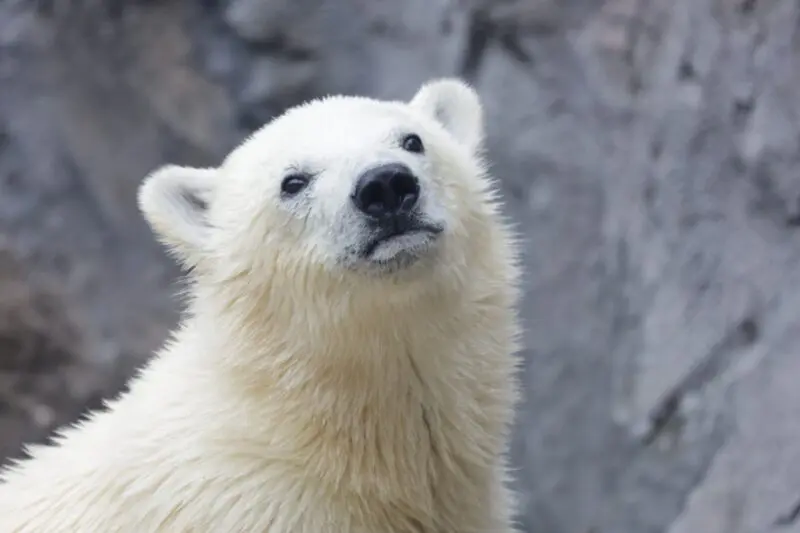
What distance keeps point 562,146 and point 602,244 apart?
349 millimetres

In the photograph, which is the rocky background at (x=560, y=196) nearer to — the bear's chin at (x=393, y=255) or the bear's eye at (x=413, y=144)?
the bear's eye at (x=413, y=144)

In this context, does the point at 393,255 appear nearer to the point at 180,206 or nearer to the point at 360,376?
the point at 360,376

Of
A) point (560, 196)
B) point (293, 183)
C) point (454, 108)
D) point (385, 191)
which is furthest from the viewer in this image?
point (560, 196)

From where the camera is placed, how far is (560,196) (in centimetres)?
330

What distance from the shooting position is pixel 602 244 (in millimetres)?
3166

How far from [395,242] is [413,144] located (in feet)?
0.90

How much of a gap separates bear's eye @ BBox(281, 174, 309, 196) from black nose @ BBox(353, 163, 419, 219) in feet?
0.57

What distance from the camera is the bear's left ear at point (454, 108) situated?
→ 2412mm

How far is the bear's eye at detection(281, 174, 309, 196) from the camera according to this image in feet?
6.34

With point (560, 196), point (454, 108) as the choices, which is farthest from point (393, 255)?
point (560, 196)

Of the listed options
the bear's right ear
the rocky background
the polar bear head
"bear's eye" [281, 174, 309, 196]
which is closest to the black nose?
the polar bear head

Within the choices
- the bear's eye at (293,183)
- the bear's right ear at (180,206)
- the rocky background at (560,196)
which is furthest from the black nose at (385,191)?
the rocky background at (560,196)

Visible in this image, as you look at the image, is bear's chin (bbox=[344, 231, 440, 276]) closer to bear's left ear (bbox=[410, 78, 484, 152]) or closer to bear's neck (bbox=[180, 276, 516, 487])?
bear's neck (bbox=[180, 276, 516, 487])

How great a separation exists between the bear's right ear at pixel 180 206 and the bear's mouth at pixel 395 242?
0.51 m
